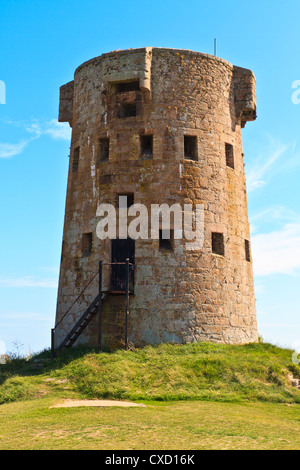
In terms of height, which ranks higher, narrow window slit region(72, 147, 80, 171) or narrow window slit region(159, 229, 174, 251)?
narrow window slit region(72, 147, 80, 171)

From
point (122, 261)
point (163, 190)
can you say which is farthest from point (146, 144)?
point (122, 261)

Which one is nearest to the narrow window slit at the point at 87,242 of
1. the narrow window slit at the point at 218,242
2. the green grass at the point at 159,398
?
the green grass at the point at 159,398

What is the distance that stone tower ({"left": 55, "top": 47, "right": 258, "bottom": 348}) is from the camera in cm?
1873

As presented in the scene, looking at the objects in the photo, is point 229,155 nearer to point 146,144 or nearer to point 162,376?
point 146,144

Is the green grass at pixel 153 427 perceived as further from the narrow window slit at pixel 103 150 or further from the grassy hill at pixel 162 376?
the narrow window slit at pixel 103 150

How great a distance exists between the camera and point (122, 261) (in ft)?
A: 63.3

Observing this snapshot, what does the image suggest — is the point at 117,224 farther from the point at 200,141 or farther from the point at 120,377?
the point at 120,377

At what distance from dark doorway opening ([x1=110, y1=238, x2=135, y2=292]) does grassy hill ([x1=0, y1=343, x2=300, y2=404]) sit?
2547 millimetres

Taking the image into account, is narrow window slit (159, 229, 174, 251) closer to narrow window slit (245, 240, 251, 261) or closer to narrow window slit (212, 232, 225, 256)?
narrow window slit (212, 232, 225, 256)

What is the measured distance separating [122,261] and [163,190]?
294 cm

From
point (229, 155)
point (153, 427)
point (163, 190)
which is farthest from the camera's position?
point (229, 155)

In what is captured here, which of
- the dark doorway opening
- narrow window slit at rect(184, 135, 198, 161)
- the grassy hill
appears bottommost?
the grassy hill

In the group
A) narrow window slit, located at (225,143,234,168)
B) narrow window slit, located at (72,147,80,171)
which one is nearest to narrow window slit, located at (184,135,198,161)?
narrow window slit, located at (225,143,234,168)
